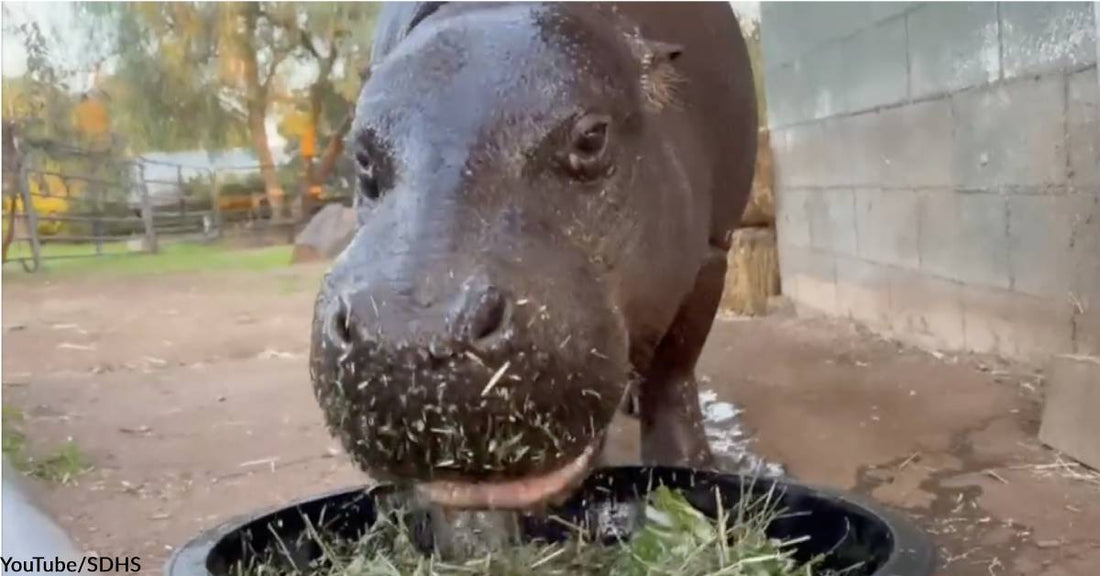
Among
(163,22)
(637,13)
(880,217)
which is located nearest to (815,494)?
(637,13)

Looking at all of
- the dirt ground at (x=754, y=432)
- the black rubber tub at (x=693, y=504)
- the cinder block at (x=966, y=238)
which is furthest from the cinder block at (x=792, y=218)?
the black rubber tub at (x=693, y=504)

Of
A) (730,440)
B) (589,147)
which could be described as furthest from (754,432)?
(589,147)

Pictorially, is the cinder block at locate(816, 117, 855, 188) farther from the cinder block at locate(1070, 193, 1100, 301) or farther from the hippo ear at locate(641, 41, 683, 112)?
the hippo ear at locate(641, 41, 683, 112)

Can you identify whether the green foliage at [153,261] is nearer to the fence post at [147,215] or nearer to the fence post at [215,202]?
the fence post at [147,215]

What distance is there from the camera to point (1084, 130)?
262cm

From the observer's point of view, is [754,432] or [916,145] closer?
[754,432]

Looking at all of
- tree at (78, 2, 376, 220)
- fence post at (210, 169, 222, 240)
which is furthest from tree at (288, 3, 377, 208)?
fence post at (210, 169, 222, 240)

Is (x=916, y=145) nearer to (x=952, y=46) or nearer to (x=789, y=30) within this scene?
(x=952, y=46)

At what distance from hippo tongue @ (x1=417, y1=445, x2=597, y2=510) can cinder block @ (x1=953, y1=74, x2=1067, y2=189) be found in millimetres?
2024

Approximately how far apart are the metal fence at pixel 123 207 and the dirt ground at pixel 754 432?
7.80 feet

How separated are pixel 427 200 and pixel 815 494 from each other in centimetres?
59

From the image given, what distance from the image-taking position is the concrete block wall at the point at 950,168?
8.93ft

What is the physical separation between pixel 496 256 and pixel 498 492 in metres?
0.23

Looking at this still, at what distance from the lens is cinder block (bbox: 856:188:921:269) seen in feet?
12.3
